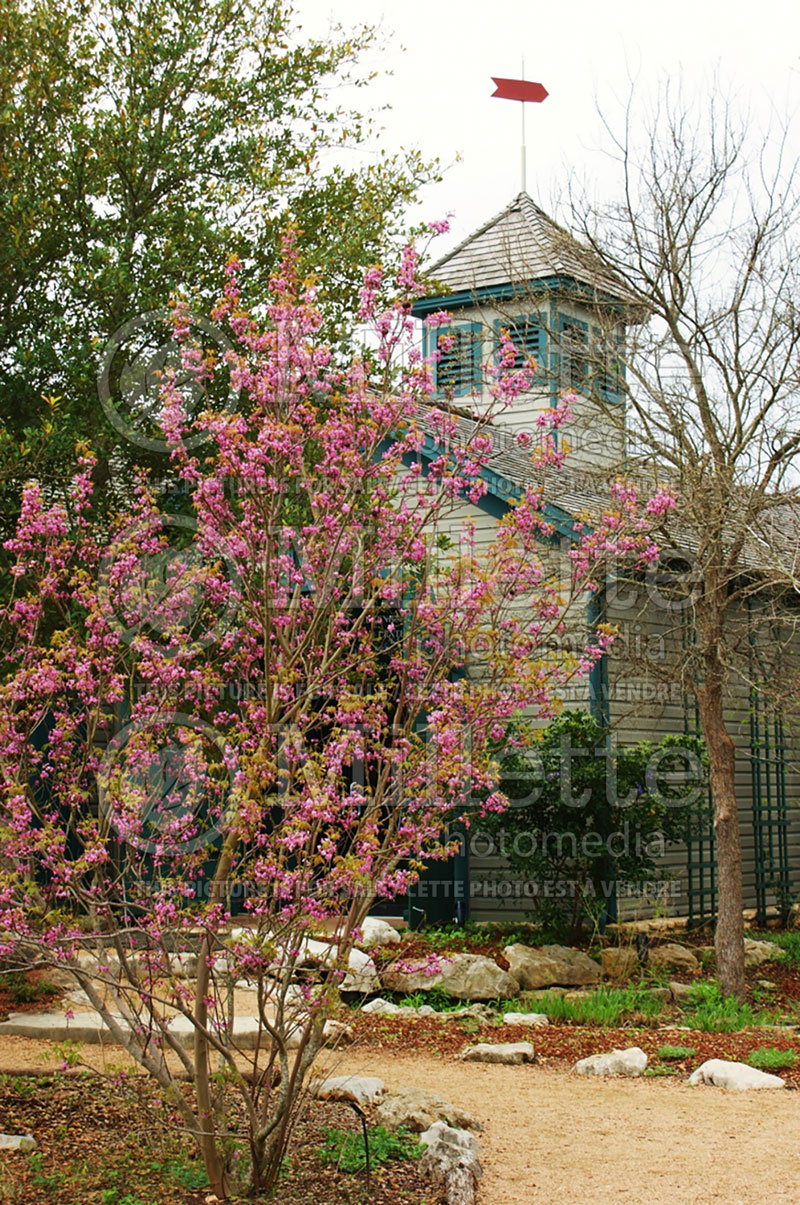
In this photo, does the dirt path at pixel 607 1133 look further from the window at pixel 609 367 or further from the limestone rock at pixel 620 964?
the window at pixel 609 367

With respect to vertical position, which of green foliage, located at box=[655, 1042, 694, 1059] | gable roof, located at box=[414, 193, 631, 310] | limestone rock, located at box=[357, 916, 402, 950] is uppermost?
gable roof, located at box=[414, 193, 631, 310]

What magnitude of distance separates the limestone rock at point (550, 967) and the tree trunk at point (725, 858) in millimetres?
1020

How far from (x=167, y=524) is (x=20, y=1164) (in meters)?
4.06

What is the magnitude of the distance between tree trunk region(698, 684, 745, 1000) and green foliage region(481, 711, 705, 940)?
41.9 inches

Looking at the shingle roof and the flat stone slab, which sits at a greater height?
the shingle roof

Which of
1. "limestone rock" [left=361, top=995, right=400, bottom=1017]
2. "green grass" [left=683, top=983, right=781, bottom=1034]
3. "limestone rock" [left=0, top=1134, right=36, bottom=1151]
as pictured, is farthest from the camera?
"limestone rock" [left=361, top=995, right=400, bottom=1017]

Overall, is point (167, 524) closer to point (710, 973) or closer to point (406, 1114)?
point (406, 1114)

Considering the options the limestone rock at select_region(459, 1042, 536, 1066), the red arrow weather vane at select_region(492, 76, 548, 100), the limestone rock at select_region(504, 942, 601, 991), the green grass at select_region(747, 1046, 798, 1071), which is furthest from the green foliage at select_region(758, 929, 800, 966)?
the red arrow weather vane at select_region(492, 76, 548, 100)

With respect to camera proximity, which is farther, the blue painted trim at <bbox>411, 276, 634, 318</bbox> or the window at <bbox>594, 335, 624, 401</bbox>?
the blue painted trim at <bbox>411, 276, 634, 318</bbox>

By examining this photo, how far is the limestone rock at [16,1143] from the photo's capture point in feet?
15.5

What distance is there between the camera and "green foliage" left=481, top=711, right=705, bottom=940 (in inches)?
371

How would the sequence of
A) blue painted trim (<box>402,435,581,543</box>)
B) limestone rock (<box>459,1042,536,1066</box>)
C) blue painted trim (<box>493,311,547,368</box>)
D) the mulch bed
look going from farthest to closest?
blue painted trim (<box>402,435,581,543</box>) → blue painted trim (<box>493,311,547,368</box>) → limestone rock (<box>459,1042,536,1066</box>) → the mulch bed

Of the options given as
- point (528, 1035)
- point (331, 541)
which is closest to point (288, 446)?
point (331, 541)

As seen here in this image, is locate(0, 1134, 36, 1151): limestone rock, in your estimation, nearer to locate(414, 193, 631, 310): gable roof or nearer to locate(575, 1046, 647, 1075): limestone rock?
locate(575, 1046, 647, 1075): limestone rock
